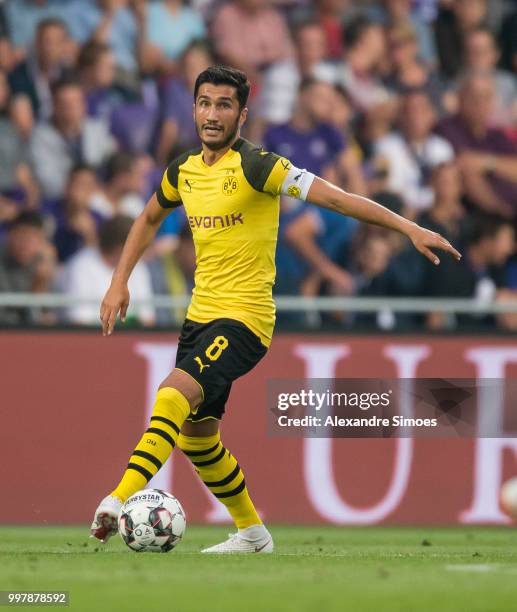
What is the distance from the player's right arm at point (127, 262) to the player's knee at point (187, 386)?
2.14 feet

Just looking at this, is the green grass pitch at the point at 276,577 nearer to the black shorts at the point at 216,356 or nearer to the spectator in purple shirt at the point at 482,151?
the black shorts at the point at 216,356

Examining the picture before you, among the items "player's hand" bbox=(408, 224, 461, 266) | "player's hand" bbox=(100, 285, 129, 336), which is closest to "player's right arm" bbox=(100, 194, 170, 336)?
"player's hand" bbox=(100, 285, 129, 336)

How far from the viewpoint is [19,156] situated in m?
13.3

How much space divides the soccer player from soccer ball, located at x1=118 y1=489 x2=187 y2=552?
22cm

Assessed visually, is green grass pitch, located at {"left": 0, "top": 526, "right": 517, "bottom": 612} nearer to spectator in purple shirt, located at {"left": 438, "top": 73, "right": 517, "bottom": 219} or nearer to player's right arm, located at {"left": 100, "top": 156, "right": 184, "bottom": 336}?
player's right arm, located at {"left": 100, "top": 156, "right": 184, "bottom": 336}

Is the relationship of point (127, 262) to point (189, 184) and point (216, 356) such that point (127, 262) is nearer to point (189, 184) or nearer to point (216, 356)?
point (189, 184)

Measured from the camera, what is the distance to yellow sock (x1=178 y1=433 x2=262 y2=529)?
331 inches

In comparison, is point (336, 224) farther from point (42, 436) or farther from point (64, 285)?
point (42, 436)

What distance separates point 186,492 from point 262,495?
2.10 feet

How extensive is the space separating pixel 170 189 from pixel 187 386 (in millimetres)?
1325

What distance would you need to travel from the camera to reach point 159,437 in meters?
7.76

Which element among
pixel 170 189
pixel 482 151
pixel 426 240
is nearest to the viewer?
pixel 426 240

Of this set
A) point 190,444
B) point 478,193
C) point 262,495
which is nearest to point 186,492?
point 262,495

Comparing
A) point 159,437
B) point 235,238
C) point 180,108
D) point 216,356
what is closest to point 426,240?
point 235,238
